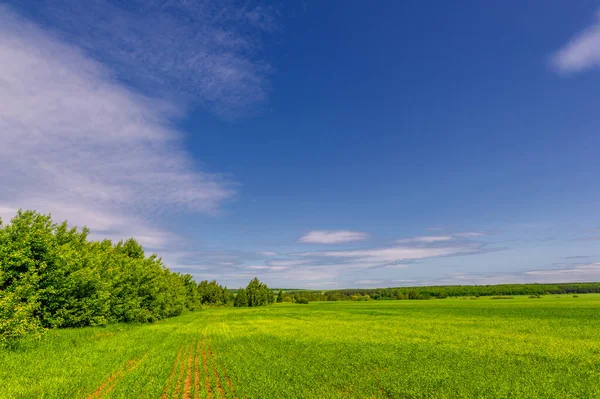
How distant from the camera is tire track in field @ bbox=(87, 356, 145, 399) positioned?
16.0 meters

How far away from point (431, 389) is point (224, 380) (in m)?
11.7

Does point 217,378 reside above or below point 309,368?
above

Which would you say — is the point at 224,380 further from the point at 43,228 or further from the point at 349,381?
the point at 43,228

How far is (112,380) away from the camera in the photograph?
18.6 m

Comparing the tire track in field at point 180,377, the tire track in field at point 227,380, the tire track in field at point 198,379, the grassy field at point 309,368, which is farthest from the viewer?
the tire track in field at point 180,377

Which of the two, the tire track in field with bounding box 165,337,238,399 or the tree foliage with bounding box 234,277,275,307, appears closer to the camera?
the tire track in field with bounding box 165,337,238,399

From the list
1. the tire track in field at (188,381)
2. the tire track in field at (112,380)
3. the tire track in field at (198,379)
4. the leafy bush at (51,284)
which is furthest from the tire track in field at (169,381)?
the leafy bush at (51,284)

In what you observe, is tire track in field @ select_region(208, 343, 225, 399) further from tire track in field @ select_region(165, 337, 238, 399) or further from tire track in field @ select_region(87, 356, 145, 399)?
tire track in field @ select_region(87, 356, 145, 399)

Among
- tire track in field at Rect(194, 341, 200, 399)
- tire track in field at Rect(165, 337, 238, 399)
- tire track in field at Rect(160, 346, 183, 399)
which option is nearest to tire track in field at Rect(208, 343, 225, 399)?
tire track in field at Rect(165, 337, 238, 399)

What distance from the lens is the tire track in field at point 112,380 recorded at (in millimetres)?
15986

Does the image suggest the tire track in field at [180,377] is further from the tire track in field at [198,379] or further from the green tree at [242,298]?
the green tree at [242,298]

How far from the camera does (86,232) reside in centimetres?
6378

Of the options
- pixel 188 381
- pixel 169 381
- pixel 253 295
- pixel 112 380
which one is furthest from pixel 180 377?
pixel 253 295

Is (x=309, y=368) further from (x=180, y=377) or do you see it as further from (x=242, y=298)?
(x=242, y=298)
